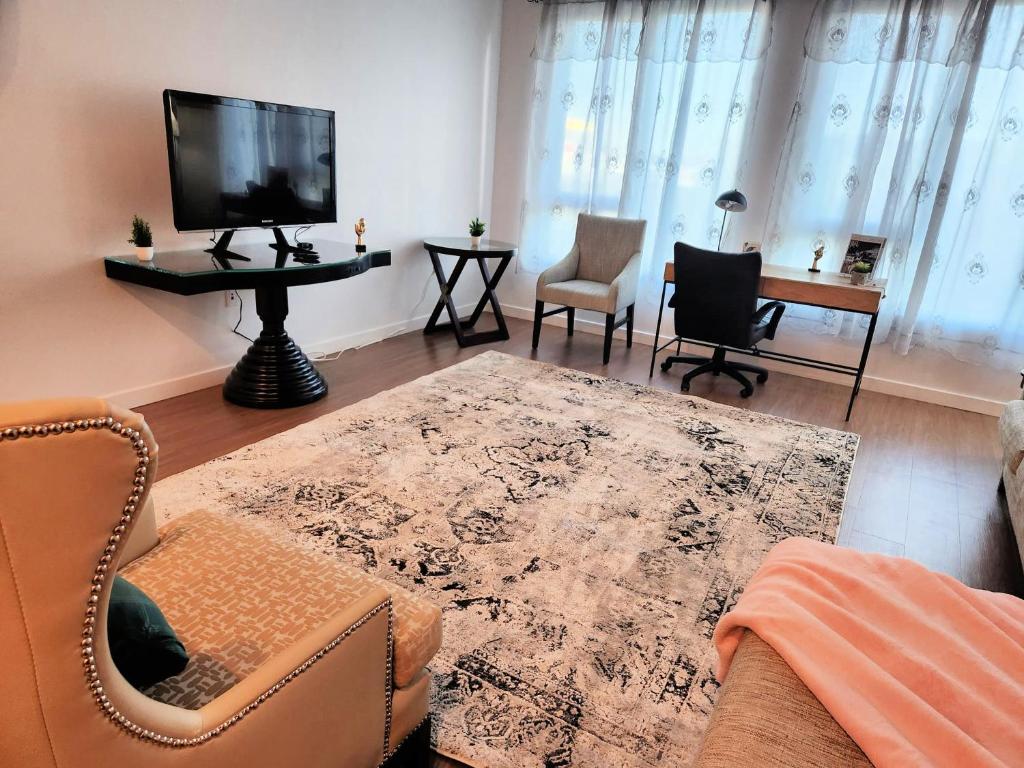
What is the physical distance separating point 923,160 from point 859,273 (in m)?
0.86

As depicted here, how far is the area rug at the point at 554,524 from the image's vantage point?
1.58 metres

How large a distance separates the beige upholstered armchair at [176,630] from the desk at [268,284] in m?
1.69

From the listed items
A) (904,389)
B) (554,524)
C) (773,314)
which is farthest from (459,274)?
(904,389)

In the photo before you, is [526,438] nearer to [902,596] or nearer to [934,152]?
[902,596]

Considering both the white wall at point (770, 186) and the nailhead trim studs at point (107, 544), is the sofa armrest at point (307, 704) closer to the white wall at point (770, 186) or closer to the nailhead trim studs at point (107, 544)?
the nailhead trim studs at point (107, 544)

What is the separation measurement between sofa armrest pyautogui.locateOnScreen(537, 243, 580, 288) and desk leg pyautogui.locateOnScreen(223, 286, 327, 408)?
1.89 meters

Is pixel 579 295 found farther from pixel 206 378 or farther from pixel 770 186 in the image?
pixel 206 378

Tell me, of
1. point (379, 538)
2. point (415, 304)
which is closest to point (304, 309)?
point (415, 304)

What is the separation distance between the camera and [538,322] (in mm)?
4668

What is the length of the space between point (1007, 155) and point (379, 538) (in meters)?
4.11

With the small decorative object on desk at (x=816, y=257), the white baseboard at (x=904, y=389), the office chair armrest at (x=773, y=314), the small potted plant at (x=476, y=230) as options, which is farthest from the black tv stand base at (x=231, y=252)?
the small decorative object on desk at (x=816, y=257)

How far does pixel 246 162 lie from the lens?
3.06m

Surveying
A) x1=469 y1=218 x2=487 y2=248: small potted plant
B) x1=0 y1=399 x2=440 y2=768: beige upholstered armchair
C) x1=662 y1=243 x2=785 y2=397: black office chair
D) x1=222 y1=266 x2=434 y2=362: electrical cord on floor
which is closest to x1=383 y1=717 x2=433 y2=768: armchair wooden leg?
x1=0 y1=399 x2=440 y2=768: beige upholstered armchair

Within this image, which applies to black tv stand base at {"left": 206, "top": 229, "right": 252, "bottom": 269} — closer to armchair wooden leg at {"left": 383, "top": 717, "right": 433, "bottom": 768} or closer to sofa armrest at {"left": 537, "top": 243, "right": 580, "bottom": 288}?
sofa armrest at {"left": 537, "top": 243, "right": 580, "bottom": 288}
